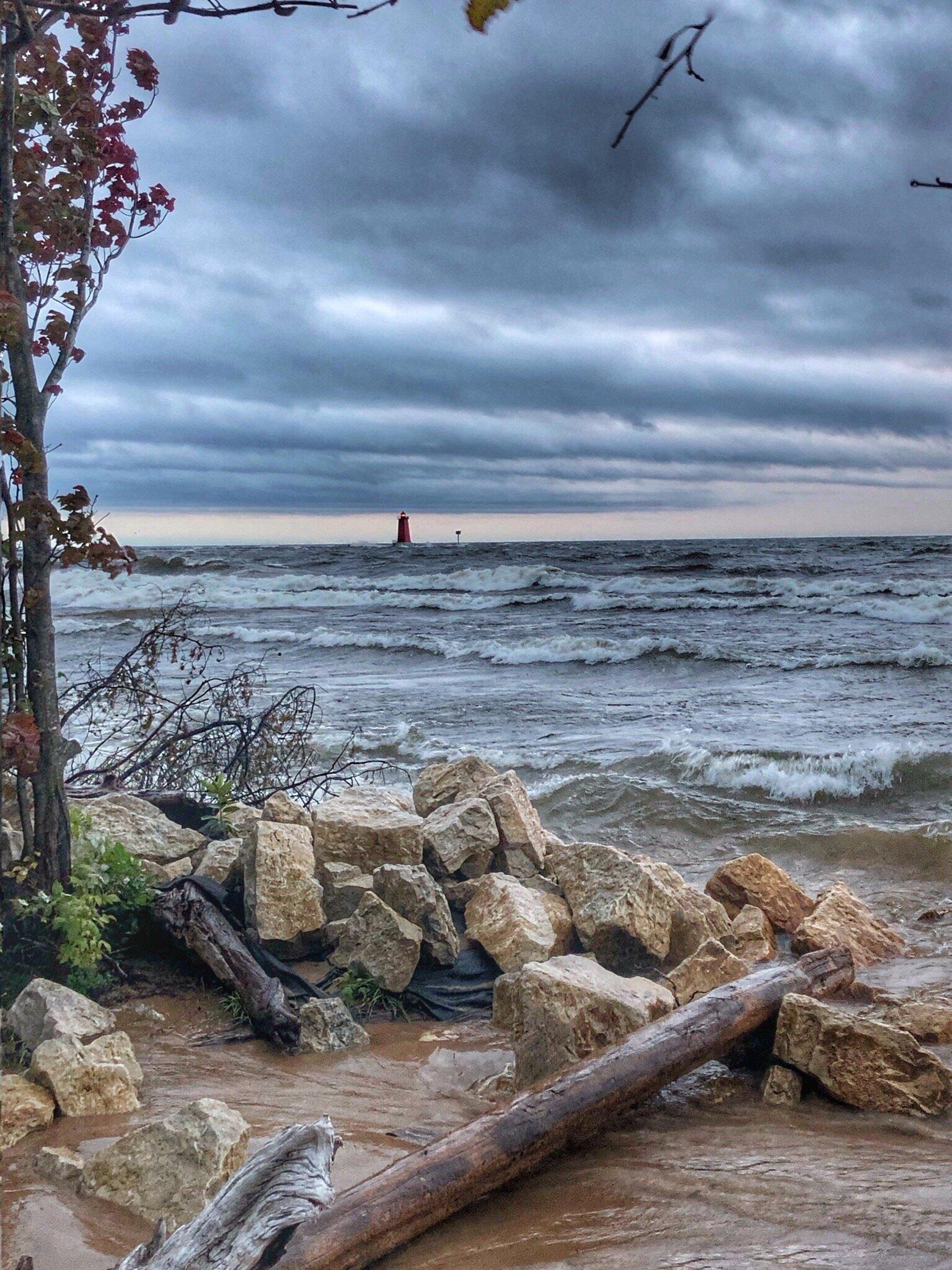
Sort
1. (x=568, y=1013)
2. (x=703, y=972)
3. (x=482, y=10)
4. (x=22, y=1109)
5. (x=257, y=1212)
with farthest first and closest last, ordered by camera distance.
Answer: (x=703, y=972) → (x=568, y=1013) → (x=22, y=1109) → (x=257, y=1212) → (x=482, y=10)

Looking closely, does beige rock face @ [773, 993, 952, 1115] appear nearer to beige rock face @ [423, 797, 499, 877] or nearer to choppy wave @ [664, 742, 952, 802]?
beige rock face @ [423, 797, 499, 877]

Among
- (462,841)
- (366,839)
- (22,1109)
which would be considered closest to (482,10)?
(22,1109)

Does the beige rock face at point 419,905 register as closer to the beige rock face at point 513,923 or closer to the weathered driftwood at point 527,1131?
the beige rock face at point 513,923

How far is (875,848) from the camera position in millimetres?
7727

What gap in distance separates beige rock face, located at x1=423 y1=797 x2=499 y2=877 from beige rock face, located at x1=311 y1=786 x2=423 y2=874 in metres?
0.08

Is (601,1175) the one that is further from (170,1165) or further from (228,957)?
(228,957)

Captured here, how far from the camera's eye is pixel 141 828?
16.6 feet

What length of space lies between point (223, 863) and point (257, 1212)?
2.70 meters

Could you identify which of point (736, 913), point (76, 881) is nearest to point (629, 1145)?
point (76, 881)

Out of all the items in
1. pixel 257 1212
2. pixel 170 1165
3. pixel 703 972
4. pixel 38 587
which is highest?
pixel 38 587

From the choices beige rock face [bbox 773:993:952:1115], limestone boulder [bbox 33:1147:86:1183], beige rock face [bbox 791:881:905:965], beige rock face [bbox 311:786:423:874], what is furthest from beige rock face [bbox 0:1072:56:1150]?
beige rock face [bbox 791:881:905:965]

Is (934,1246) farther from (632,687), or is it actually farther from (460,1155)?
(632,687)

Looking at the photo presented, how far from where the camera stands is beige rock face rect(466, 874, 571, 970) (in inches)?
189

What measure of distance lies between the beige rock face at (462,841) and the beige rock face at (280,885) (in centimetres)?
75
